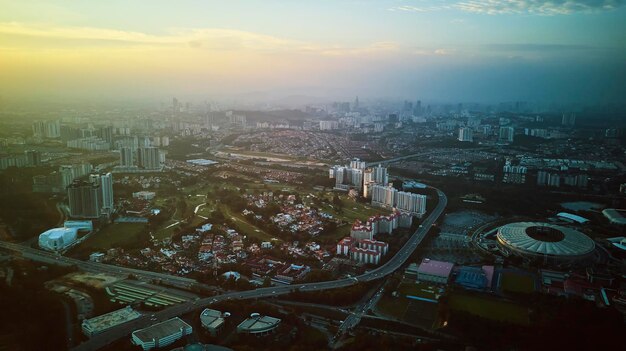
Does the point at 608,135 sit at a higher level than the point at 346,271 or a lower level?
higher

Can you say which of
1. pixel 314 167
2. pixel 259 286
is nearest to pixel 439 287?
pixel 259 286

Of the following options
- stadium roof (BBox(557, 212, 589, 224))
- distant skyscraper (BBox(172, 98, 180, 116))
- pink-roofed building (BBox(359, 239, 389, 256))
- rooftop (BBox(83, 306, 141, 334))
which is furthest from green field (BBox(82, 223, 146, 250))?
distant skyscraper (BBox(172, 98, 180, 116))

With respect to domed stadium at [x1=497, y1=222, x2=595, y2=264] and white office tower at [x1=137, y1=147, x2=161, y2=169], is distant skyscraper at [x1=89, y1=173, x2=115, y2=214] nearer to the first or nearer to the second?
white office tower at [x1=137, y1=147, x2=161, y2=169]

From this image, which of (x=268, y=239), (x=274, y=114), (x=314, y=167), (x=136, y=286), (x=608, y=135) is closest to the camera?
(x=136, y=286)

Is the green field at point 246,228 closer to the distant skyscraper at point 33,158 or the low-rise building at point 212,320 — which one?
the low-rise building at point 212,320

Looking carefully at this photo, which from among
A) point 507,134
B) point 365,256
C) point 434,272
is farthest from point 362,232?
point 507,134

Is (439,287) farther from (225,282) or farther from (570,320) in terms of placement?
(225,282)
